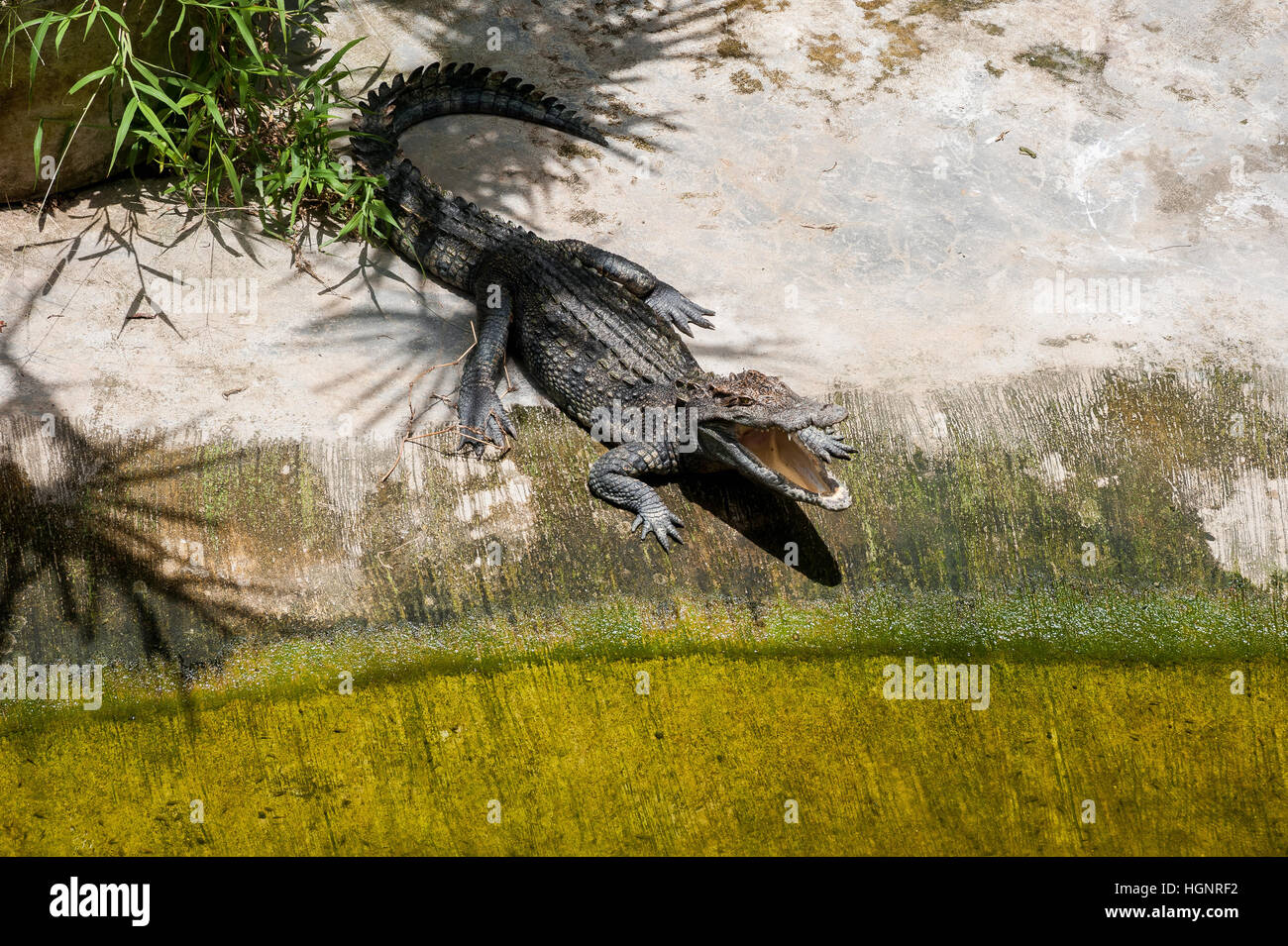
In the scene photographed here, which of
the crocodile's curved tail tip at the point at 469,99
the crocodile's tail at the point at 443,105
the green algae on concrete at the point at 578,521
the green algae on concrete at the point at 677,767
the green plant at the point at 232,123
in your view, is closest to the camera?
the green algae on concrete at the point at 677,767

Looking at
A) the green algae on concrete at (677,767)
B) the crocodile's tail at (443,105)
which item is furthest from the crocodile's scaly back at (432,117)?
the green algae on concrete at (677,767)

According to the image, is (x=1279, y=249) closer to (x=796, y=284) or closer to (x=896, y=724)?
(x=796, y=284)

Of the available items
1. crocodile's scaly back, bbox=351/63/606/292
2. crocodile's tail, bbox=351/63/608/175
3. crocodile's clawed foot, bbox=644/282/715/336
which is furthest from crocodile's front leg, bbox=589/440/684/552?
crocodile's tail, bbox=351/63/608/175

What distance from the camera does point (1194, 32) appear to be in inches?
261

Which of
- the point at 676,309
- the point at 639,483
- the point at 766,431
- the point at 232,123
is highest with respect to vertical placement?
the point at 232,123

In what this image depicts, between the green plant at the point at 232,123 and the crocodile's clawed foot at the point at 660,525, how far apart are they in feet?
6.12

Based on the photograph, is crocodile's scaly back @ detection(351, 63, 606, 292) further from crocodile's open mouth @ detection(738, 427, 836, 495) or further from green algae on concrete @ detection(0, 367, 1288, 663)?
crocodile's open mouth @ detection(738, 427, 836, 495)

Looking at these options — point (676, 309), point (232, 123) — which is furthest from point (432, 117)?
point (676, 309)

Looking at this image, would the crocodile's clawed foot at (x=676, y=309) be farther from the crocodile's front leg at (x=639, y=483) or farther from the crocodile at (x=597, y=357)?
the crocodile's front leg at (x=639, y=483)

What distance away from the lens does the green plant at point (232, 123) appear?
4801mm

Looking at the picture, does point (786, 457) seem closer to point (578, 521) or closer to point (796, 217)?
point (578, 521)

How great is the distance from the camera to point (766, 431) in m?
4.20

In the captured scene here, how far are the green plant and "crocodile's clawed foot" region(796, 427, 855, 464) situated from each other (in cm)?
211

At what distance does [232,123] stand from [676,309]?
7.59ft
